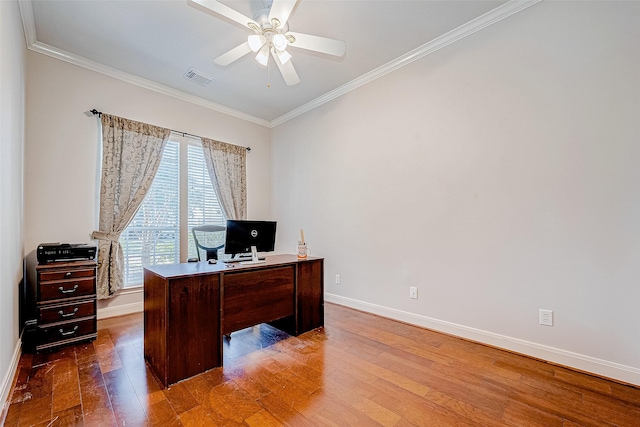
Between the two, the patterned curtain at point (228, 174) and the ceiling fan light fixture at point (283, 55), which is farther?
the patterned curtain at point (228, 174)

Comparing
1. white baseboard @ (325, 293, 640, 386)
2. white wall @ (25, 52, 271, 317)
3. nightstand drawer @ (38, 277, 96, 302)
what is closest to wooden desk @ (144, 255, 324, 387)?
nightstand drawer @ (38, 277, 96, 302)

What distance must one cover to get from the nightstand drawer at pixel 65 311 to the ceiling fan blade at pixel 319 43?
2.99 metres

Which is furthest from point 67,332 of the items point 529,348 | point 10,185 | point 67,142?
point 529,348

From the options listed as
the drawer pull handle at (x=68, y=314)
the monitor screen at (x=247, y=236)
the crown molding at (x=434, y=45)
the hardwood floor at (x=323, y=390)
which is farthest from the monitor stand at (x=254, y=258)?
the crown molding at (x=434, y=45)

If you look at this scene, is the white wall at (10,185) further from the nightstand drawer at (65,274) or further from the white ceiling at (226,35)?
the white ceiling at (226,35)

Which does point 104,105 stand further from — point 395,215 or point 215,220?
point 395,215

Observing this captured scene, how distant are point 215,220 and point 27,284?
2.09 metres

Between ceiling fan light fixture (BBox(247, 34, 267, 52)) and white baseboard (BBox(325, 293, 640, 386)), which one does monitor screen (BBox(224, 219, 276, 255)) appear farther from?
white baseboard (BBox(325, 293, 640, 386))

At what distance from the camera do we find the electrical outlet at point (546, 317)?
2.22 m

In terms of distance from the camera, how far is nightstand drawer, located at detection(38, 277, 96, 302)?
7.83 feet

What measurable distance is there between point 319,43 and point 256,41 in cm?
51

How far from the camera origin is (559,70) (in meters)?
2.22

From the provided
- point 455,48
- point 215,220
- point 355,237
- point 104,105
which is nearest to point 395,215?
point 355,237

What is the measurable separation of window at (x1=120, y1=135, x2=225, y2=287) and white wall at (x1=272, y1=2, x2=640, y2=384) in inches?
87.8
